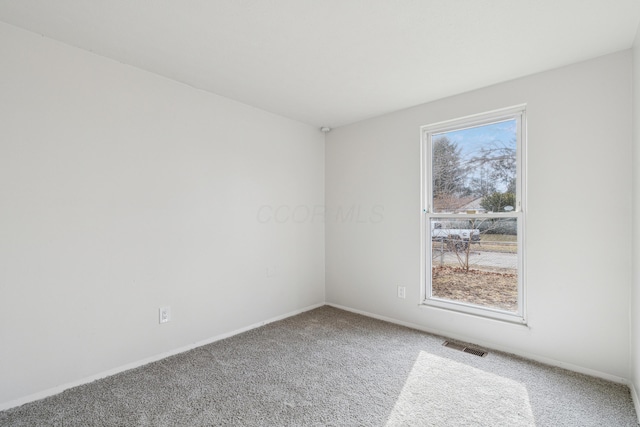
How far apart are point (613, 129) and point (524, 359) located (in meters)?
1.80

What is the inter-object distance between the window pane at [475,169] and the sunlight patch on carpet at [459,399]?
137 centimetres

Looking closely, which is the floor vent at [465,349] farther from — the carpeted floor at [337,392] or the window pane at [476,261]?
the window pane at [476,261]

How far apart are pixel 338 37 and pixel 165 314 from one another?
2.42 m

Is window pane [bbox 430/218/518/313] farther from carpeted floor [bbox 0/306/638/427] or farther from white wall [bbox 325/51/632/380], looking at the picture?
carpeted floor [bbox 0/306/638/427]

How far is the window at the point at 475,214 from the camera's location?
264 cm

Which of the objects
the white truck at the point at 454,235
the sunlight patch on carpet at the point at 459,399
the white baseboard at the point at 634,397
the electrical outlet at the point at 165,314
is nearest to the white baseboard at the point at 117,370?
the electrical outlet at the point at 165,314

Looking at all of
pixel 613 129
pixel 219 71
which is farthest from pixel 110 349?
pixel 613 129

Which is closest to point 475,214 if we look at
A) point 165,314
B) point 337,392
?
point 337,392

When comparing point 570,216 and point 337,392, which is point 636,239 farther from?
point 337,392

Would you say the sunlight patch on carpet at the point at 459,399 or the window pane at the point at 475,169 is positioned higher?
the window pane at the point at 475,169

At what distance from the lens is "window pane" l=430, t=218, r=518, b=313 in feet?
8.80

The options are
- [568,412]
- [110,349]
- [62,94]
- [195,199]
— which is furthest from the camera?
[195,199]

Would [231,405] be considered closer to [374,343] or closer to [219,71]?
[374,343]

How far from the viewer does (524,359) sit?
2477 millimetres
